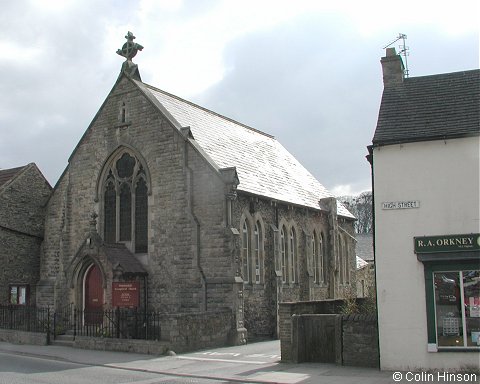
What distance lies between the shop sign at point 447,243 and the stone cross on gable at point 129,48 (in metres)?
17.3

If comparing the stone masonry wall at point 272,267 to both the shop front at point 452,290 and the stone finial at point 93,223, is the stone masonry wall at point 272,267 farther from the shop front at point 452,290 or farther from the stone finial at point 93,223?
the shop front at point 452,290

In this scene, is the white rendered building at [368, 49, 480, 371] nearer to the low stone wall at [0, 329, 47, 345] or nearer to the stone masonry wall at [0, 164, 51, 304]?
the low stone wall at [0, 329, 47, 345]

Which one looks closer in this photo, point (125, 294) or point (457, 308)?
point (457, 308)

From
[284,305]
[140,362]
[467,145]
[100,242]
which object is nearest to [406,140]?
[467,145]

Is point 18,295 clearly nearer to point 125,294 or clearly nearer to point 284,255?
point 125,294

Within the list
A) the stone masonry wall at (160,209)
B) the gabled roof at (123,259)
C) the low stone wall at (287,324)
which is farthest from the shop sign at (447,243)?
the gabled roof at (123,259)

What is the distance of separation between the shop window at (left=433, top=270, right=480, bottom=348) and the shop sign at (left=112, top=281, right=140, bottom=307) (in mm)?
11674

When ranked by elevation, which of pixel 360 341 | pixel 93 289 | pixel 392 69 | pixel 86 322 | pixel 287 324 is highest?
pixel 392 69

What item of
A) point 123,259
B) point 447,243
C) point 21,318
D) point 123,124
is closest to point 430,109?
point 447,243

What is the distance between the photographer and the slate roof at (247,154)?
25948 mm

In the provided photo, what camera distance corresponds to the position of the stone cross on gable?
26750 mm

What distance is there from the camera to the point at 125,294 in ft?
71.7

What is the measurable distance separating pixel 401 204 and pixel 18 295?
1843 centimetres

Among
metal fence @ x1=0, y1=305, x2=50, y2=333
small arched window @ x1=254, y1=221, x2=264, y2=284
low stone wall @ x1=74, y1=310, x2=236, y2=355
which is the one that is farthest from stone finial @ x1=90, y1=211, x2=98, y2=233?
small arched window @ x1=254, y1=221, x2=264, y2=284
